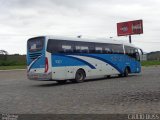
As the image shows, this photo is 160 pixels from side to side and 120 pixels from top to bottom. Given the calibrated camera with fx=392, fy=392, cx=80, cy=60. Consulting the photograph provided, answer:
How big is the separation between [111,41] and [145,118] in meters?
21.3

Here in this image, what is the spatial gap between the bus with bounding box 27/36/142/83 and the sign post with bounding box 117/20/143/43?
51.5 m

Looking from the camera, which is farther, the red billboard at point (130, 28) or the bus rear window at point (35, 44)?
the red billboard at point (130, 28)

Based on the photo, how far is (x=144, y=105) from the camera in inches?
480

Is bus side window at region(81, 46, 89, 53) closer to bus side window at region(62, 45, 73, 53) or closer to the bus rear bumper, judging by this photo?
bus side window at region(62, 45, 73, 53)

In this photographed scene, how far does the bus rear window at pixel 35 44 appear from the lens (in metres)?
23.9

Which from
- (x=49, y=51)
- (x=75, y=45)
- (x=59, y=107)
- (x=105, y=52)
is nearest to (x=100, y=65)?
(x=105, y=52)

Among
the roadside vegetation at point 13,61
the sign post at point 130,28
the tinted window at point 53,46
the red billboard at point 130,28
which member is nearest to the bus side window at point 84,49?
the tinted window at point 53,46

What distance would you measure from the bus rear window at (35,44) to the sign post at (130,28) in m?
59.1

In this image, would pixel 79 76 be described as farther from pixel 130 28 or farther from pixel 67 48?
pixel 130 28

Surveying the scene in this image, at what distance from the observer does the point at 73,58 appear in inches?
1018

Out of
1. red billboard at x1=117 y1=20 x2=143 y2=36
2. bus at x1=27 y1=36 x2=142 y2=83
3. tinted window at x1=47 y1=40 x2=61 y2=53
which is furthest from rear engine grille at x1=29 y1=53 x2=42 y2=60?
red billboard at x1=117 y1=20 x2=143 y2=36

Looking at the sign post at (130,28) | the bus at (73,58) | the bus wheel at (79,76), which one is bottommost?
the bus wheel at (79,76)

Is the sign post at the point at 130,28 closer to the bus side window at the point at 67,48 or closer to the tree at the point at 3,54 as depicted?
the tree at the point at 3,54

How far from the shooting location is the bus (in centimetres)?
2391
